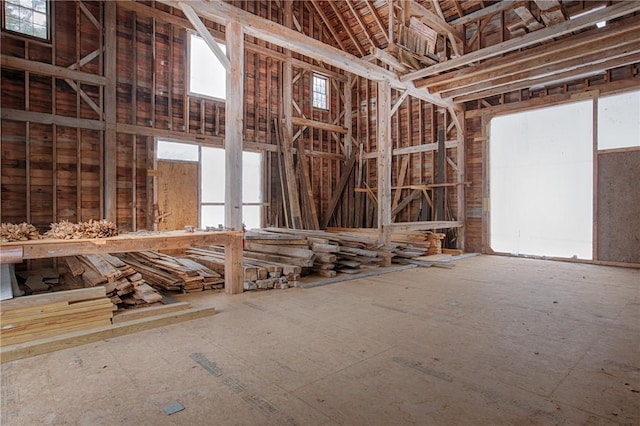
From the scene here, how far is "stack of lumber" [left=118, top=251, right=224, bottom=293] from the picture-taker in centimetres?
512

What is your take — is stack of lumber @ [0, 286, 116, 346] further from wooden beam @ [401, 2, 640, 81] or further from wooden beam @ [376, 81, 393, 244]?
wooden beam @ [401, 2, 640, 81]

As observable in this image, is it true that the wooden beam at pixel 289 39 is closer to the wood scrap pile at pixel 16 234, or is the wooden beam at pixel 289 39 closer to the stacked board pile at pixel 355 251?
the wood scrap pile at pixel 16 234

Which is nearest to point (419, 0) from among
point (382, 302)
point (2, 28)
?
point (382, 302)

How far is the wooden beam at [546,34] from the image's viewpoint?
5.23 m

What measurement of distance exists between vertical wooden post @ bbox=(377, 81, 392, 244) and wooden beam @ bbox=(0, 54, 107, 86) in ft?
20.0

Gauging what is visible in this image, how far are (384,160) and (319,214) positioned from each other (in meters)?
4.36

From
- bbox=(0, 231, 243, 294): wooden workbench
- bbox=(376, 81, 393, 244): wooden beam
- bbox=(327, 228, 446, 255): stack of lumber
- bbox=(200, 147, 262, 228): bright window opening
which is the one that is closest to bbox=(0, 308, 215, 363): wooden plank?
bbox=(0, 231, 243, 294): wooden workbench

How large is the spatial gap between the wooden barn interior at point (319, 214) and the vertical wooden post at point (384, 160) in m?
0.05

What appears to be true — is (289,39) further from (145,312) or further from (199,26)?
(145,312)

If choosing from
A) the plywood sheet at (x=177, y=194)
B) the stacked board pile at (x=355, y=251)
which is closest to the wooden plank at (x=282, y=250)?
the stacked board pile at (x=355, y=251)

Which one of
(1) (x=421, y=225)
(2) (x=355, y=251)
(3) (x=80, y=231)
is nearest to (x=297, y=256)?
(2) (x=355, y=251)

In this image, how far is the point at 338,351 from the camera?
3064 mm

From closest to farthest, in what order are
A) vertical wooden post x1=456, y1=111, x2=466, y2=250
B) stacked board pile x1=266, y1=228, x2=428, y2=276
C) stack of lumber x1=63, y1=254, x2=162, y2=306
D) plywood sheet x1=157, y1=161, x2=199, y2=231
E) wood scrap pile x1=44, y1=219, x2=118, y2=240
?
wood scrap pile x1=44, y1=219, x2=118, y2=240 < stack of lumber x1=63, y1=254, x2=162, y2=306 < stacked board pile x1=266, y1=228, x2=428, y2=276 < plywood sheet x1=157, y1=161, x2=199, y2=231 < vertical wooden post x1=456, y1=111, x2=466, y2=250

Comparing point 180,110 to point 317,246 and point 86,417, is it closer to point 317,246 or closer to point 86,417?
point 317,246
